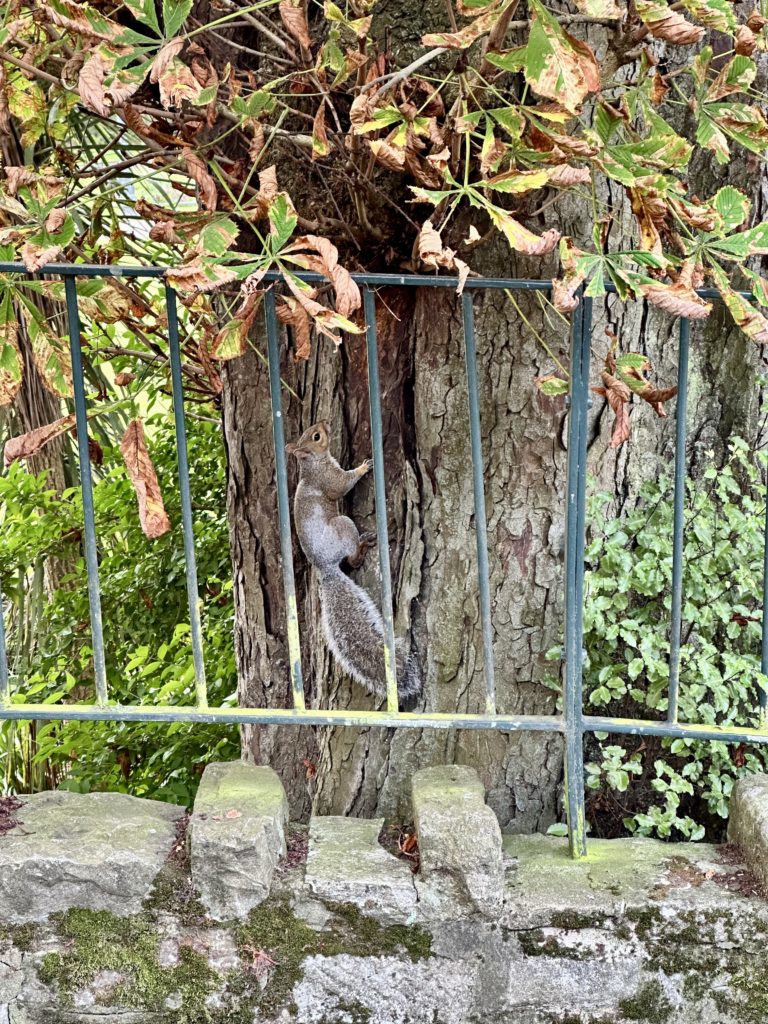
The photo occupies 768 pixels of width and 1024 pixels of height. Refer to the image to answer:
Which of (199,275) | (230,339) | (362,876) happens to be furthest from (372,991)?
(199,275)

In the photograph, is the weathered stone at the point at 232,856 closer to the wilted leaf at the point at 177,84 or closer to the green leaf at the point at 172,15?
the wilted leaf at the point at 177,84

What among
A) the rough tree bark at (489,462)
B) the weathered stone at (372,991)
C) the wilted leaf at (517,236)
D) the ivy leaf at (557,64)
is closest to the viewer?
the ivy leaf at (557,64)

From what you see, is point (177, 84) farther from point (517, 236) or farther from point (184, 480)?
point (184, 480)

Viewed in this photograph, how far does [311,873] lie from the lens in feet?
7.52

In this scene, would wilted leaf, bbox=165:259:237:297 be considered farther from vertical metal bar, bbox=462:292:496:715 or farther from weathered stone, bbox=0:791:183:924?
weathered stone, bbox=0:791:183:924

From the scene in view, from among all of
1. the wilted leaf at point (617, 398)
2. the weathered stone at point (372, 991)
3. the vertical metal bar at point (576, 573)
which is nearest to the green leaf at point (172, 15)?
the vertical metal bar at point (576, 573)

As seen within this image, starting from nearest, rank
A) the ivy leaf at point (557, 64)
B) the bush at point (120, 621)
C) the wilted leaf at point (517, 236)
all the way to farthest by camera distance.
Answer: the ivy leaf at point (557, 64)
the wilted leaf at point (517, 236)
the bush at point (120, 621)

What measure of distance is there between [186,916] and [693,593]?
1.41m

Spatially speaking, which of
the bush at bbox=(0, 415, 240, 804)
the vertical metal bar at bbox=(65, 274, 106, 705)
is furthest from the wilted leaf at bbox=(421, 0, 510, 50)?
the bush at bbox=(0, 415, 240, 804)

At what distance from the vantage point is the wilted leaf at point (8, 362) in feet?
7.28

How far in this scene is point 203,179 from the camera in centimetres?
224

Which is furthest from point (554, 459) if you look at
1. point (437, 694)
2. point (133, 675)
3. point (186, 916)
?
point (133, 675)

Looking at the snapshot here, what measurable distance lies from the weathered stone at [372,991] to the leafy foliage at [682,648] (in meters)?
0.64

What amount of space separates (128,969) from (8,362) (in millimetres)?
1297
